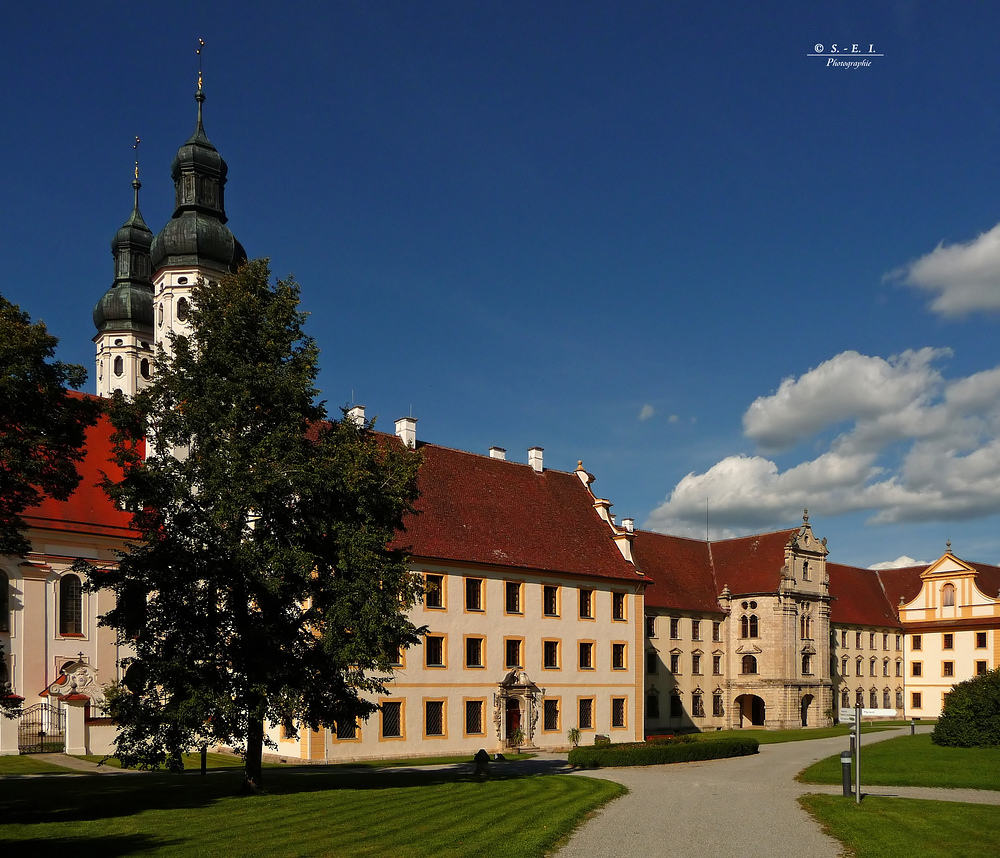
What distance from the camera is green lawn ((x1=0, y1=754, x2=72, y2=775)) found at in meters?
29.4

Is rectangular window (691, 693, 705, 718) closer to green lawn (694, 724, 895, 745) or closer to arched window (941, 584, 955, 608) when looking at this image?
green lawn (694, 724, 895, 745)

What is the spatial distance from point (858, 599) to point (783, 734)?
25059 millimetres

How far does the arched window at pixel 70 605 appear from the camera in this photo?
4250 cm

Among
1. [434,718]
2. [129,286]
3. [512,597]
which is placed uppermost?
[129,286]

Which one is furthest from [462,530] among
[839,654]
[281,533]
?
[839,654]

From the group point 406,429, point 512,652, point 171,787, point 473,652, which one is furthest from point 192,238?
point 171,787

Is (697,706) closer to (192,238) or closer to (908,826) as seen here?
(192,238)

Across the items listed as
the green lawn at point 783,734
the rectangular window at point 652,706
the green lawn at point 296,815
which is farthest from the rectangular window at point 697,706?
the green lawn at point 296,815

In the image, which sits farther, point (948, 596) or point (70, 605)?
point (948, 596)

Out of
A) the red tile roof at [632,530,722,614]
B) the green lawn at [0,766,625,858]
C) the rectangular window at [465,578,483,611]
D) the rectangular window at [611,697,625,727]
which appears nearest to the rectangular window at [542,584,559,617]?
the rectangular window at [465,578,483,611]

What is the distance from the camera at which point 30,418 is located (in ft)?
73.4

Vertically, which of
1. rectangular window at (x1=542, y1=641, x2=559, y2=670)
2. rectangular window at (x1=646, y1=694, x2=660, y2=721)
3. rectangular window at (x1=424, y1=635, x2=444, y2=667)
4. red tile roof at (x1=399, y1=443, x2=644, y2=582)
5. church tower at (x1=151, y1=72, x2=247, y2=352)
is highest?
church tower at (x1=151, y1=72, x2=247, y2=352)

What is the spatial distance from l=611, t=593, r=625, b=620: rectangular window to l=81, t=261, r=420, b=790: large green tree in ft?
86.5

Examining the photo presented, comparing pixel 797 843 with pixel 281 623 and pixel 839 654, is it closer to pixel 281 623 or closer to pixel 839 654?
pixel 281 623
